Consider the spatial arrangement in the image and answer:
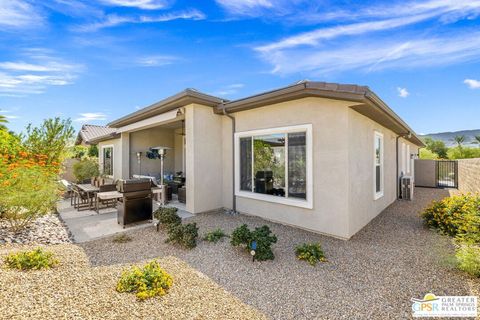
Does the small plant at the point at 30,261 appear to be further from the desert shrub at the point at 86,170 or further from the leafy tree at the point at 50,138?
the desert shrub at the point at 86,170

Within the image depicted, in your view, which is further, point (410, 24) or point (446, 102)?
point (446, 102)

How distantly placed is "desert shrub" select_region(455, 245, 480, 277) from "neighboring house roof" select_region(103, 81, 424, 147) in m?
3.74

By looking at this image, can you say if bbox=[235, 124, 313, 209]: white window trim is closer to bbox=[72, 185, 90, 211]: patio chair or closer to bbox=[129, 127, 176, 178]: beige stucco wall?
bbox=[72, 185, 90, 211]: patio chair

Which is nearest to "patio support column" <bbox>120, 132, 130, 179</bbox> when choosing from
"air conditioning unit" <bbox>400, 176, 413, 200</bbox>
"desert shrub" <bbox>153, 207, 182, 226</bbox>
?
"desert shrub" <bbox>153, 207, 182, 226</bbox>

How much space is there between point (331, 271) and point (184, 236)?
3.51 metres

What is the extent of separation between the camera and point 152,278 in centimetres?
381

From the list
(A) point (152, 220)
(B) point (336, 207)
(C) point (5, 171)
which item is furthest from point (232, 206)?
(C) point (5, 171)

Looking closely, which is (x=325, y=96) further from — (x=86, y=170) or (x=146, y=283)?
(x=86, y=170)

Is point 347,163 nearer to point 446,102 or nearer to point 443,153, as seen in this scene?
→ point 446,102

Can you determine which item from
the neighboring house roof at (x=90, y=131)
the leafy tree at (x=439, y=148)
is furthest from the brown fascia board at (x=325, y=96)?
the leafy tree at (x=439, y=148)

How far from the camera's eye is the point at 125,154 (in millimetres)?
13938

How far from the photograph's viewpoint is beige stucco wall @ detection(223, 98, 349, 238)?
6129mm

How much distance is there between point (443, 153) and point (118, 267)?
157ft

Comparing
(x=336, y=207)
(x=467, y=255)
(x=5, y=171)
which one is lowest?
(x=467, y=255)
